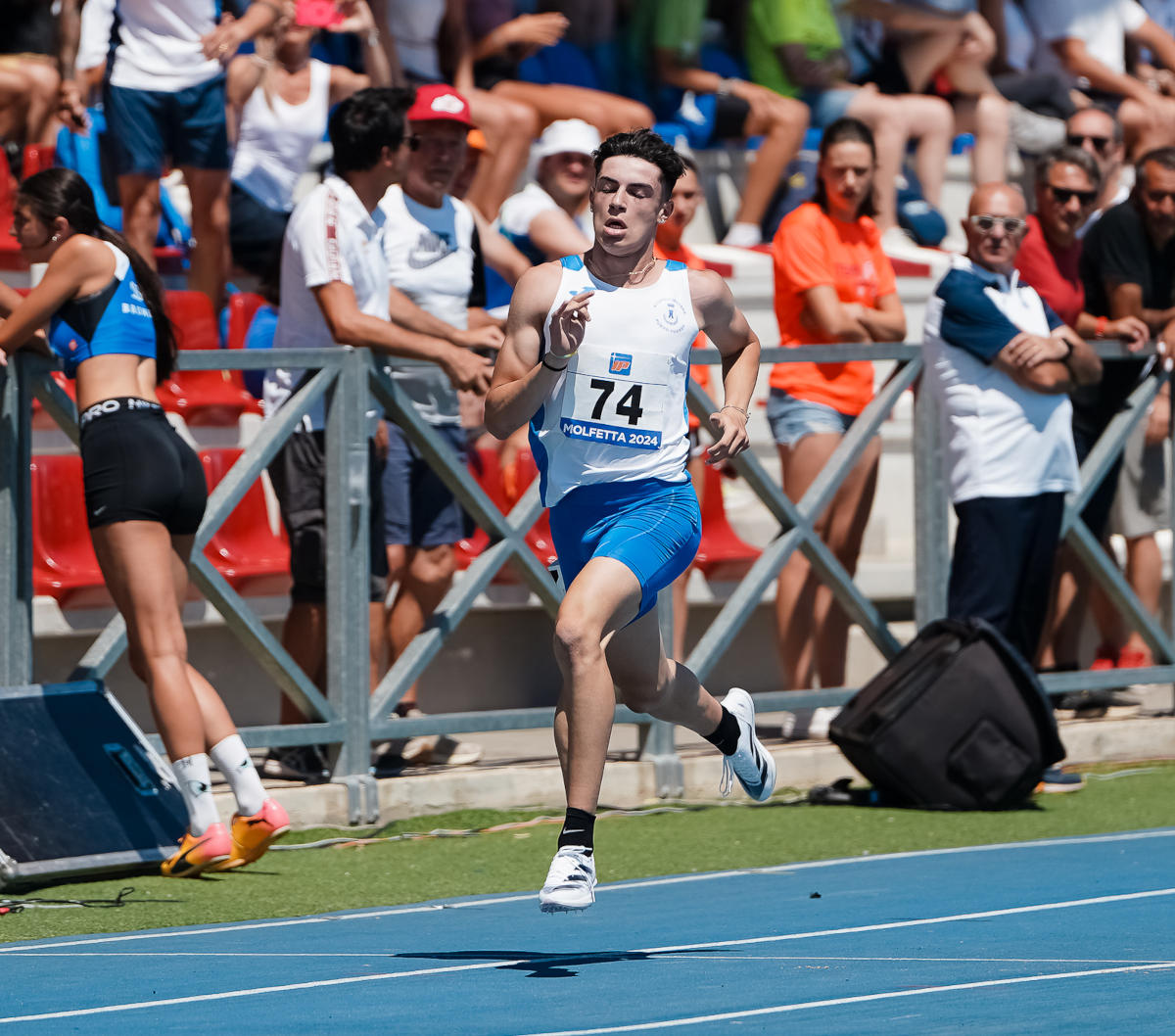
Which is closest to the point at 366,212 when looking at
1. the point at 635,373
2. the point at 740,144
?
the point at 635,373

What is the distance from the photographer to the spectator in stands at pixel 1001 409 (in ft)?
27.3

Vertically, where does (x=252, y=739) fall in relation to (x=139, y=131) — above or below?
below

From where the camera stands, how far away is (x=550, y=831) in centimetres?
762

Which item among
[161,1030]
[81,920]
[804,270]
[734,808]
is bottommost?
[734,808]

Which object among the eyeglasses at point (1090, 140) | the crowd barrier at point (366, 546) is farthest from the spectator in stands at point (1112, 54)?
the crowd barrier at point (366, 546)

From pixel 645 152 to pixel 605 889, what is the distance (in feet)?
7.38

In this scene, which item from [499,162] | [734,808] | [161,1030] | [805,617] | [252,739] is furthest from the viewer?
[499,162]

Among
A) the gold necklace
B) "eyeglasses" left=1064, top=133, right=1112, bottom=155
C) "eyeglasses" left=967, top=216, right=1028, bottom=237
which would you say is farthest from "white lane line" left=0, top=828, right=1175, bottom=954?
"eyeglasses" left=1064, top=133, right=1112, bottom=155

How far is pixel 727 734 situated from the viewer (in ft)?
19.9

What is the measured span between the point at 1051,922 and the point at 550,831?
2421mm

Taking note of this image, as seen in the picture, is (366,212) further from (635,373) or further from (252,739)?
(635,373)

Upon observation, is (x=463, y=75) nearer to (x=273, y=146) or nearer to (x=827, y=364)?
(x=273, y=146)

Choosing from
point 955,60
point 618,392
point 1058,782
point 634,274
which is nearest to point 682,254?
point 1058,782

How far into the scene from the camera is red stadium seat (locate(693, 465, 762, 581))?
9.39 metres
